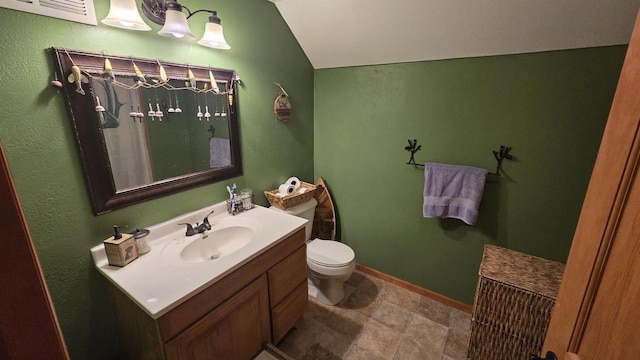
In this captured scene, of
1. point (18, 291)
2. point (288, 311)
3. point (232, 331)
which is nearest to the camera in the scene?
point (18, 291)

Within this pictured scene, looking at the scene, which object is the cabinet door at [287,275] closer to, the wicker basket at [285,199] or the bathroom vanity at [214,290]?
the bathroom vanity at [214,290]

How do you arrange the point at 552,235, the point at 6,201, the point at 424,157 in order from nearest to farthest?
the point at 6,201
the point at 552,235
the point at 424,157

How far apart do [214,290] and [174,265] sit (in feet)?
0.76

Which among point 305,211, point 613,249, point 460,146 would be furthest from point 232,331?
point 460,146

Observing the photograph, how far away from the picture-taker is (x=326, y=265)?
1.91 m

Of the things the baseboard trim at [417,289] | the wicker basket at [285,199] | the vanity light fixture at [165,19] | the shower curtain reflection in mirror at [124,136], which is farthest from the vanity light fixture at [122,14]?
the baseboard trim at [417,289]

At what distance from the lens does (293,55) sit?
2.07 m

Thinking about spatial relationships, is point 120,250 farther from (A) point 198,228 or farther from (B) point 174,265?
(A) point 198,228

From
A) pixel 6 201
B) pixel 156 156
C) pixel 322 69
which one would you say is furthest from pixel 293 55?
pixel 6 201

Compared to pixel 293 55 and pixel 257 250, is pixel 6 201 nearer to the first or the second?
pixel 257 250

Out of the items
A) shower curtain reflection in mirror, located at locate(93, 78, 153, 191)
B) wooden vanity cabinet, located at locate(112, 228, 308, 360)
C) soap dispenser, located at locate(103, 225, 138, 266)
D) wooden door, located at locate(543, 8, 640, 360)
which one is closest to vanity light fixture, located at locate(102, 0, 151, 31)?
shower curtain reflection in mirror, located at locate(93, 78, 153, 191)

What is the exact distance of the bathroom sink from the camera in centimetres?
142

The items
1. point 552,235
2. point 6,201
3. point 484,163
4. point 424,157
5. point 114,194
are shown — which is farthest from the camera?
point 424,157

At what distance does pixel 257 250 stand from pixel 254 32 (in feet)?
4.69
